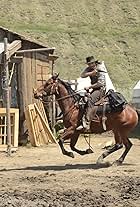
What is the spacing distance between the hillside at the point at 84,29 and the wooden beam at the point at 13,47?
27.1m

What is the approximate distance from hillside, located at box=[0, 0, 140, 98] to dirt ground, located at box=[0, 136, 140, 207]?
29.9 m

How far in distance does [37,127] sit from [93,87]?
6082 mm

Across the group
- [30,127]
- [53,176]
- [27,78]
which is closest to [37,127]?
[30,127]

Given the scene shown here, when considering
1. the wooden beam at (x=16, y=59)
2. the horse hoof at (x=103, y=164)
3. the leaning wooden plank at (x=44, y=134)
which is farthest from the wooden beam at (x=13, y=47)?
the horse hoof at (x=103, y=164)

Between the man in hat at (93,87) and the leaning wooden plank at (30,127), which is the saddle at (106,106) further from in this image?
the leaning wooden plank at (30,127)

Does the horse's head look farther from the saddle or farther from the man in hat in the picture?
the saddle

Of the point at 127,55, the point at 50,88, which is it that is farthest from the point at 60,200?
the point at 127,55

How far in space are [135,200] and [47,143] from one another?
10.8 metres

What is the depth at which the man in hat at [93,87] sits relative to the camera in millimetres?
13570

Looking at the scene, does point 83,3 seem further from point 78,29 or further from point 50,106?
point 50,106

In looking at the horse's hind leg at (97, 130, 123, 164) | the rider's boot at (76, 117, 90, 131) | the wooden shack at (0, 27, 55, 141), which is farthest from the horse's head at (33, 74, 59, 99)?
the wooden shack at (0, 27, 55, 141)

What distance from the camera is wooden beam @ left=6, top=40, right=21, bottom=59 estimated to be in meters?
17.3

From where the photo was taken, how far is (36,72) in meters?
20.4

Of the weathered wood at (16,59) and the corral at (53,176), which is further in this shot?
the weathered wood at (16,59)
